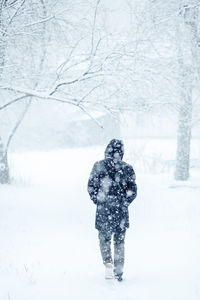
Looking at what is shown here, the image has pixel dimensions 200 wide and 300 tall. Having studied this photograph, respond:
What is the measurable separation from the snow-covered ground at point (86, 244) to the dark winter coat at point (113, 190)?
2.73ft

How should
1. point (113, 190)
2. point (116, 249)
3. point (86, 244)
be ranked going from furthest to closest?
point (86, 244) < point (116, 249) < point (113, 190)

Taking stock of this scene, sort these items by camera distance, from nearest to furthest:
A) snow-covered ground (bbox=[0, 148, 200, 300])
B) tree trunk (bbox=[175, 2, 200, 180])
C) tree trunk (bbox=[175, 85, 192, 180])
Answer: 1. snow-covered ground (bbox=[0, 148, 200, 300])
2. tree trunk (bbox=[175, 2, 200, 180])
3. tree trunk (bbox=[175, 85, 192, 180])

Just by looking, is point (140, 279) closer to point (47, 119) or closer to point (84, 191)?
point (84, 191)

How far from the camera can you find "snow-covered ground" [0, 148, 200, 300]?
469 cm

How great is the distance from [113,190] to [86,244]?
118 inches

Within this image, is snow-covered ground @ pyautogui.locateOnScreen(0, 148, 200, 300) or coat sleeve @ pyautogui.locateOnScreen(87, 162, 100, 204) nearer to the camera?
snow-covered ground @ pyautogui.locateOnScreen(0, 148, 200, 300)

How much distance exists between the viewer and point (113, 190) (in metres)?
Answer: 4.75

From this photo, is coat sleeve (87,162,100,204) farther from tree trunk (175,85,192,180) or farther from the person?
tree trunk (175,85,192,180)

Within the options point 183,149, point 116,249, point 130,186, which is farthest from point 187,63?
point 116,249

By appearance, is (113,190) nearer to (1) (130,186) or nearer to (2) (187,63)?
(1) (130,186)

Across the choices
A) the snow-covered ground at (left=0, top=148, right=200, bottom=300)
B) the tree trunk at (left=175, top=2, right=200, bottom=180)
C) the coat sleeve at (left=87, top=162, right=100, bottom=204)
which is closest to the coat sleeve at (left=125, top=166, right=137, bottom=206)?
the coat sleeve at (left=87, top=162, right=100, bottom=204)

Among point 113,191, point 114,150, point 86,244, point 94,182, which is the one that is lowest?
point 86,244

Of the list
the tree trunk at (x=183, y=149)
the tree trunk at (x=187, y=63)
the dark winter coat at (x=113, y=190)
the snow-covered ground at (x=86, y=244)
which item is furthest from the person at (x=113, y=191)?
the tree trunk at (x=183, y=149)

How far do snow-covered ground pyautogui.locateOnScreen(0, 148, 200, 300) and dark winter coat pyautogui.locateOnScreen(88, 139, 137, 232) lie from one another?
0.83 metres
